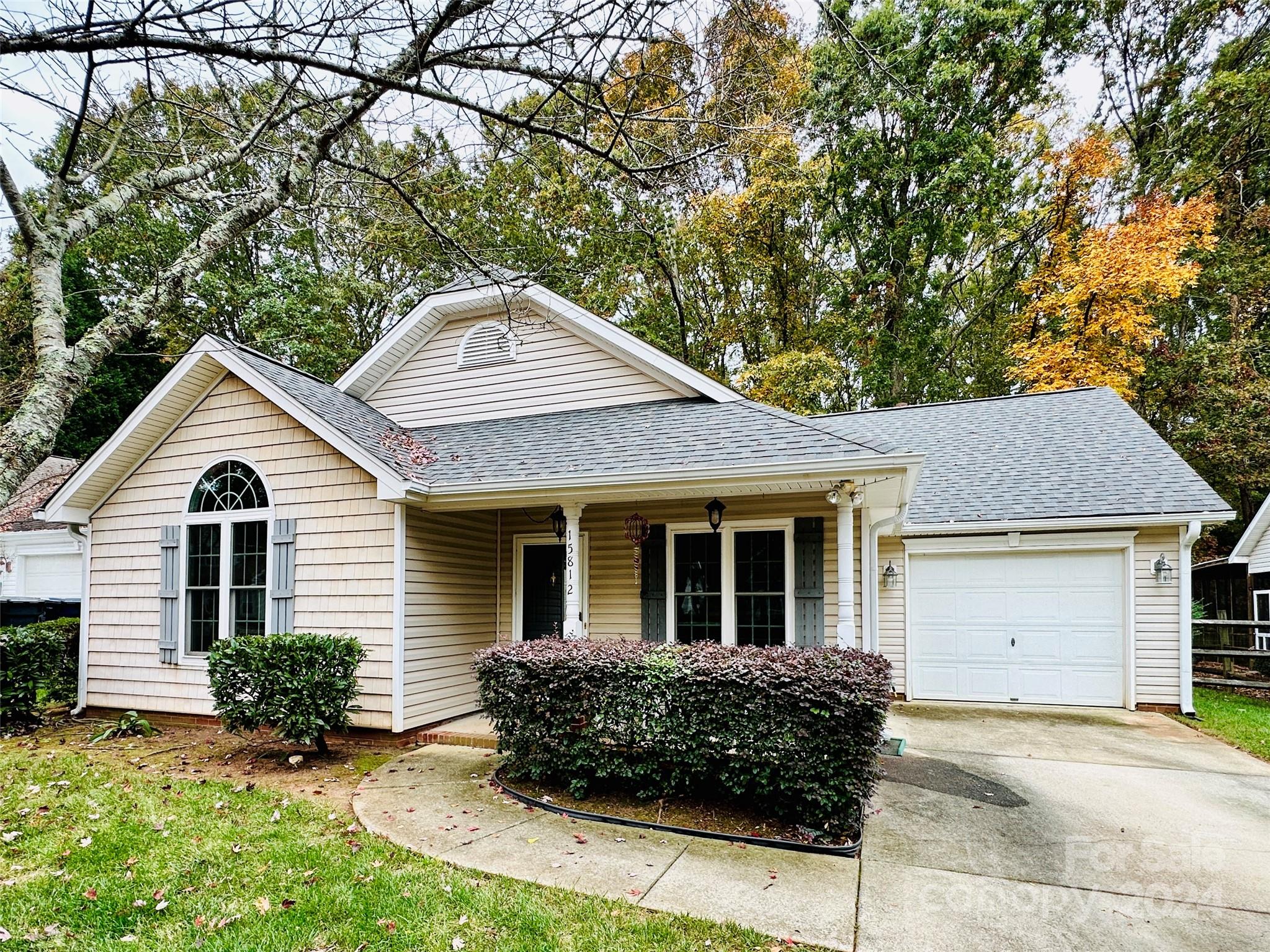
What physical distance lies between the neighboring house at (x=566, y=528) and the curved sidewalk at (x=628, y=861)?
2099mm

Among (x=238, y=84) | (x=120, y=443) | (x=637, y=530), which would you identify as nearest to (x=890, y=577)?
(x=637, y=530)

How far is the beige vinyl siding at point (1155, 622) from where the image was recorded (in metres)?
8.62

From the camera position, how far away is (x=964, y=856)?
Result: 4234 millimetres

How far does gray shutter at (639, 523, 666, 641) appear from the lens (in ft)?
26.3

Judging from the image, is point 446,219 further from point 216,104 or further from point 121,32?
point 121,32

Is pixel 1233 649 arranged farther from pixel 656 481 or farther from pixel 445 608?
pixel 445 608

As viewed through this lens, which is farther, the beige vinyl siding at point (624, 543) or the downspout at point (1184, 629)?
the downspout at point (1184, 629)

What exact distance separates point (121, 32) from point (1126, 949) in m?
6.30

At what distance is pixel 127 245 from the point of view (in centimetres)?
1789

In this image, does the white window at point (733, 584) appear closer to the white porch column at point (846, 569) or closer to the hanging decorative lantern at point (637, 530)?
the hanging decorative lantern at point (637, 530)

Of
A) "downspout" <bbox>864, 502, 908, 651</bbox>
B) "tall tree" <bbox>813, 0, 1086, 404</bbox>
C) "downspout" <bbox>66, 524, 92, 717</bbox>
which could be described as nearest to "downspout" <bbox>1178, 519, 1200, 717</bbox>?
"downspout" <bbox>864, 502, 908, 651</bbox>

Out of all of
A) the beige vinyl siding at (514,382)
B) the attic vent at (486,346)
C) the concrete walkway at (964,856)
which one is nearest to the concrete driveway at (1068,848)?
the concrete walkway at (964,856)

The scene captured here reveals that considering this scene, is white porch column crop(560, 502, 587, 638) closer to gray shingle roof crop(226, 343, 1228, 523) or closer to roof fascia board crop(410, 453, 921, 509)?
roof fascia board crop(410, 453, 921, 509)

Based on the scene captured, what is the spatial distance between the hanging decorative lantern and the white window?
33cm
